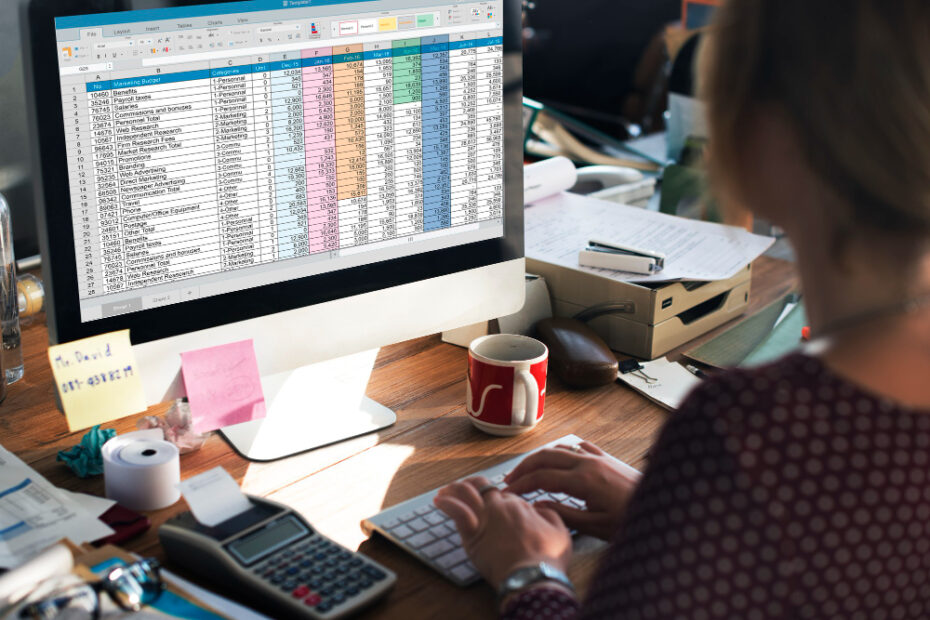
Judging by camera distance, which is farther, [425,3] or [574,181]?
[574,181]

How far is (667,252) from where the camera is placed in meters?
1.43

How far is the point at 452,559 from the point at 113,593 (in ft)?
0.96

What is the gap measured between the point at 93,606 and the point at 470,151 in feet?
2.10

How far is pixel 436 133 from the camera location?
109cm

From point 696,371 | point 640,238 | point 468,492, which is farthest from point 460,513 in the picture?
point 640,238

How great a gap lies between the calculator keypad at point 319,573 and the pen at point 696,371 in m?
0.60

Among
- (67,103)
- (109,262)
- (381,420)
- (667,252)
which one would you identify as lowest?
(381,420)

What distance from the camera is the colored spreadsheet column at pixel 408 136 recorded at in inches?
41.1

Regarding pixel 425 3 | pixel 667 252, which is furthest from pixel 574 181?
pixel 425 3

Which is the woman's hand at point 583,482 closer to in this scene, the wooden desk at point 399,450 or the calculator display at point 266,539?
the wooden desk at point 399,450

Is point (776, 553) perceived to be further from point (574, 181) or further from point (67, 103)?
point (574, 181)

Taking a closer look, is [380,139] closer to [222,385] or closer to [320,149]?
[320,149]

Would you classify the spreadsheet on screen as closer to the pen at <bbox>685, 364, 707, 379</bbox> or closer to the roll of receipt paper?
the roll of receipt paper

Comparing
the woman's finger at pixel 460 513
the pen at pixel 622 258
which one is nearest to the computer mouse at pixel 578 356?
the pen at pixel 622 258
